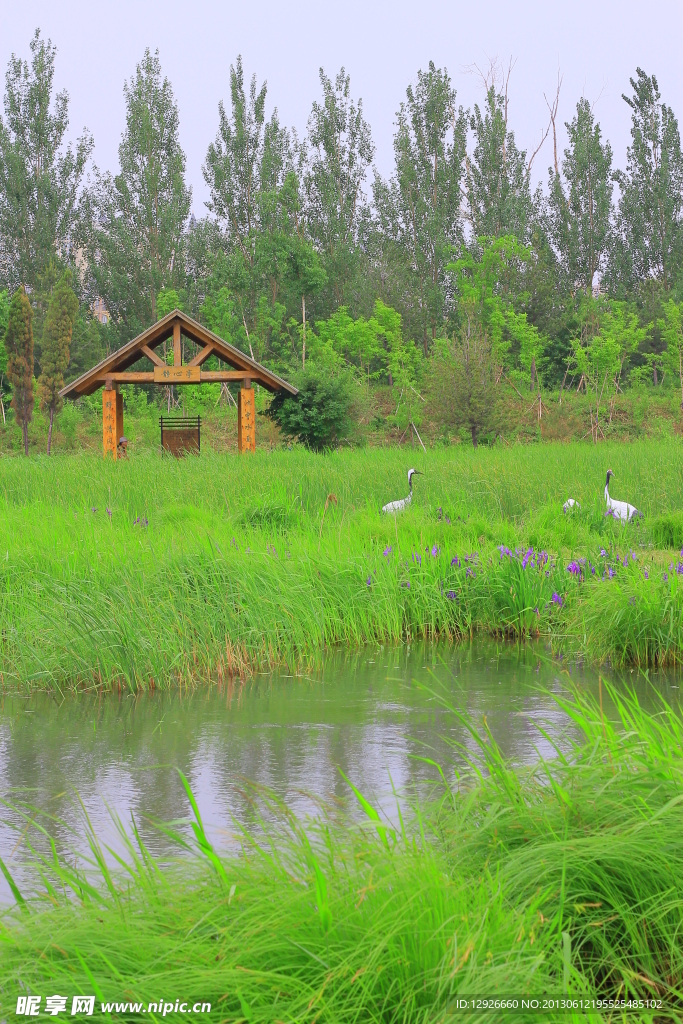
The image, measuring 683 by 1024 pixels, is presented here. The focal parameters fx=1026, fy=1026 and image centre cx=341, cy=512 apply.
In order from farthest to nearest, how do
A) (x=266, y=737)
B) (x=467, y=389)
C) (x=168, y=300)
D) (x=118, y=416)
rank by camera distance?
(x=168, y=300), (x=467, y=389), (x=118, y=416), (x=266, y=737)

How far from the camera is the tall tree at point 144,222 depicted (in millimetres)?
43281

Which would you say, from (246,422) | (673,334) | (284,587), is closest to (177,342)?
(246,422)

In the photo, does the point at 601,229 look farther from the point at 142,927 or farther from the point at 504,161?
the point at 142,927

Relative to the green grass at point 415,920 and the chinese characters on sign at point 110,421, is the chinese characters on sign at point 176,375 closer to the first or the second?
the chinese characters on sign at point 110,421

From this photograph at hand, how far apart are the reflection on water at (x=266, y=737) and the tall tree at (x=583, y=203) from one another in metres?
40.0

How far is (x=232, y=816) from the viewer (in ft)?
14.6

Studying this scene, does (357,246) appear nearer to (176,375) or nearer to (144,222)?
(144,222)

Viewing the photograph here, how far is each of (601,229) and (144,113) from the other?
66.5 ft

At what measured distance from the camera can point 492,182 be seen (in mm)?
43406

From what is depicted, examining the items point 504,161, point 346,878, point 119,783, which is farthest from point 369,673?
point 504,161

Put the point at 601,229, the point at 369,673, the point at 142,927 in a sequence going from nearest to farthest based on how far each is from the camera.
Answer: the point at 142,927 → the point at 369,673 → the point at 601,229

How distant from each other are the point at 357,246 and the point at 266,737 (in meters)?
41.7

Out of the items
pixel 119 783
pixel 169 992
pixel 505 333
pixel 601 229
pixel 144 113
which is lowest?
pixel 119 783

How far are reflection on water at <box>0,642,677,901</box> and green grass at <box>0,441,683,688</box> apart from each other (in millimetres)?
298
